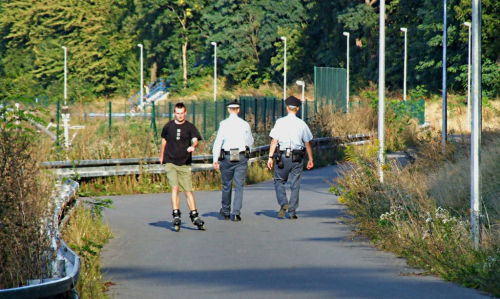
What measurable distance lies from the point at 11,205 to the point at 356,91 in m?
60.7

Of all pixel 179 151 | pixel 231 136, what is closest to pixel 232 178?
pixel 231 136

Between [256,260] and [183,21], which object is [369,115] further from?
[183,21]

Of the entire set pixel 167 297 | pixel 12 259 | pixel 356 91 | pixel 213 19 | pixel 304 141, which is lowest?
pixel 167 297

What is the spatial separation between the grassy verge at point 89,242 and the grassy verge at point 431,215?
11.7 ft

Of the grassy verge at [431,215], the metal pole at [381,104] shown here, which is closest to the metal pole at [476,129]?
the grassy verge at [431,215]

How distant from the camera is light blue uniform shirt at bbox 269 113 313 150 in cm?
1350

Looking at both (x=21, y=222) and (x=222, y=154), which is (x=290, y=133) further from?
(x=21, y=222)

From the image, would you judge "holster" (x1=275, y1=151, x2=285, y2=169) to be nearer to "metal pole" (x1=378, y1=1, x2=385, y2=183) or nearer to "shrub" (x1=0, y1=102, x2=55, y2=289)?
"metal pole" (x1=378, y1=1, x2=385, y2=183)

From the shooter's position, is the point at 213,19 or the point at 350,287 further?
the point at 213,19

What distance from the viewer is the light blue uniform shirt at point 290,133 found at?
44.3 ft

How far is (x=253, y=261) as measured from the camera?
32.3ft

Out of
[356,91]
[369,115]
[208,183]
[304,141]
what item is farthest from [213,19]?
Result: [304,141]

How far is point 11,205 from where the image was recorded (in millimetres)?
7047

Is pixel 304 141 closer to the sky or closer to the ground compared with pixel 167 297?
closer to the sky
